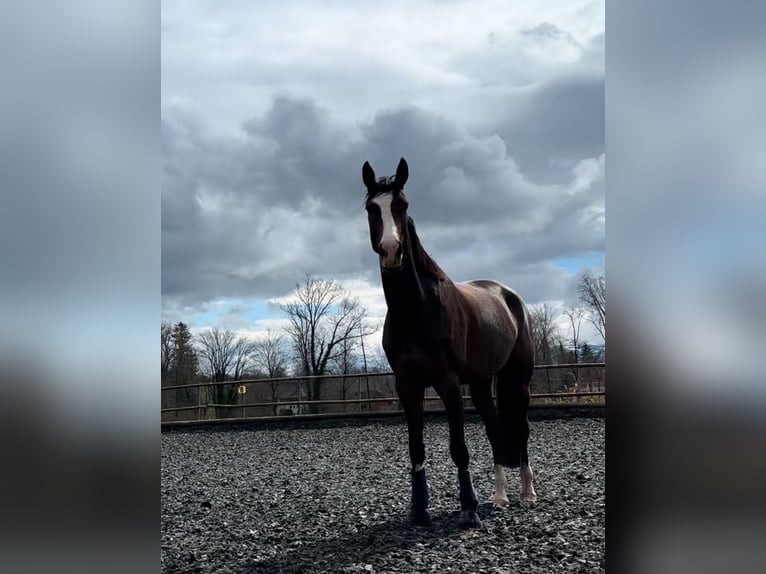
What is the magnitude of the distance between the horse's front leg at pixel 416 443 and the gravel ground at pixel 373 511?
10 centimetres

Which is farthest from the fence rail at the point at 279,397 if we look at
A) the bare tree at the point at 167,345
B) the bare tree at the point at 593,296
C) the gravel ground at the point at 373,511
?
the bare tree at the point at 593,296

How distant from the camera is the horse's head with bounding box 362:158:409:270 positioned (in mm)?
3338

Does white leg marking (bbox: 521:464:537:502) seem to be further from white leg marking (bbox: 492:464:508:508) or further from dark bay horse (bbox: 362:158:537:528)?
white leg marking (bbox: 492:464:508:508)

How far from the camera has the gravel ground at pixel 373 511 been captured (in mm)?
3398

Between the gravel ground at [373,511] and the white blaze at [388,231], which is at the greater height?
the white blaze at [388,231]

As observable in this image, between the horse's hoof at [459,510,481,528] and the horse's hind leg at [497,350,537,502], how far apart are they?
543 mm

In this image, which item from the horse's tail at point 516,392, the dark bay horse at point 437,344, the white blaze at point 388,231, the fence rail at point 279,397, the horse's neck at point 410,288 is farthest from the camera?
the fence rail at point 279,397

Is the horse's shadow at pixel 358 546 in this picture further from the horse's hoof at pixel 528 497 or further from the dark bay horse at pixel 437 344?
the horse's hoof at pixel 528 497

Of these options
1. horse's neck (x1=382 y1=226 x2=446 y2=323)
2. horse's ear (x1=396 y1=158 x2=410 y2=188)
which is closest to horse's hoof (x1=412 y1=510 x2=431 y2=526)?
horse's neck (x1=382 y1=226 x2=446 y2=323)

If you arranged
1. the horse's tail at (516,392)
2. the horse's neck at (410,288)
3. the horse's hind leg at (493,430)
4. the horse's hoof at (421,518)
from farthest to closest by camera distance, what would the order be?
the horse's tail at (516,392)
the horse's hind leg at (493,430)
the horse's hoof at (421,518)
the horse's neck at (410,288)
